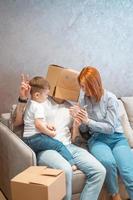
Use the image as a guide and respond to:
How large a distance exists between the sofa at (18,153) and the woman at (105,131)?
170 mm

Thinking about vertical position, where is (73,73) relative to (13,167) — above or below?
above

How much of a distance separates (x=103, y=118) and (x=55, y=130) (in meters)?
0.41

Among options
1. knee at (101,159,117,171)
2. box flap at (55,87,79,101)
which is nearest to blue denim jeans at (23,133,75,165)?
knee at (101,159,117,171)

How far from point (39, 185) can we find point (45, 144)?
1.58 ft

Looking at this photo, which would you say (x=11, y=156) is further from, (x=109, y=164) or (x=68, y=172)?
(x=109, y=164)

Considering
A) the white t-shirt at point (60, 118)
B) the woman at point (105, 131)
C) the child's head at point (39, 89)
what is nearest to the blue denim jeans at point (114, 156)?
the woman at point (105, 131)

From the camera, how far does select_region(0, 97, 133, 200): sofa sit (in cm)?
257

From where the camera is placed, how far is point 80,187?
8.63ft

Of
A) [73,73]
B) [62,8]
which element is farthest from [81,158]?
[62,8]

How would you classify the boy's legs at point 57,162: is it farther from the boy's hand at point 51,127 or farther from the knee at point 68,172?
the boy's hand at point 51,127

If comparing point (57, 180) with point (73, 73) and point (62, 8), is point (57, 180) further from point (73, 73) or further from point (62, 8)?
point (62, 8)

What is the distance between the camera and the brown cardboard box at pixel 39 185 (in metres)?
2.25

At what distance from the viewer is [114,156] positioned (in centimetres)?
279

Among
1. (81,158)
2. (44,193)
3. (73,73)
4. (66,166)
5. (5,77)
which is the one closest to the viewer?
(44,193)
